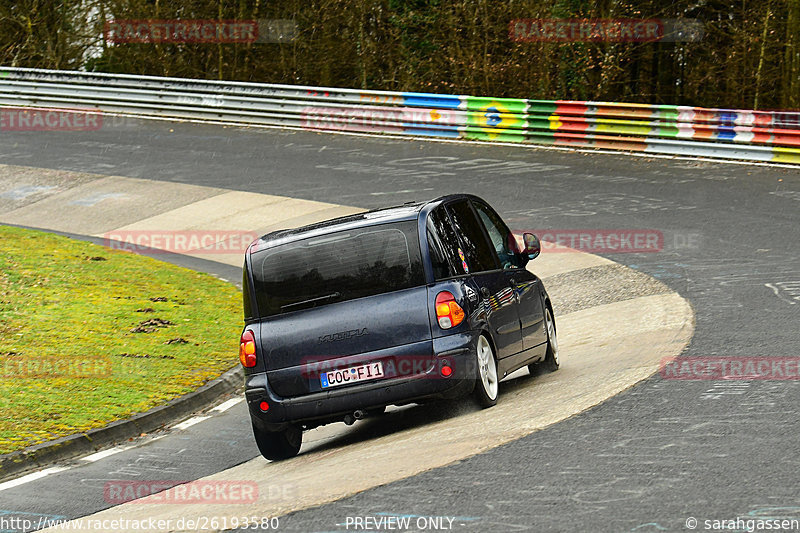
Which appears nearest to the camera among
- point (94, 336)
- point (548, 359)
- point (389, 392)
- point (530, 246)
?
point (389, 392)

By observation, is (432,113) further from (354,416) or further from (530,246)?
(354,416)

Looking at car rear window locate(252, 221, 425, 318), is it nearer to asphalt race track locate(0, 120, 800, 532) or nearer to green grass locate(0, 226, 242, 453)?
asphalt race track locate(0, 120, 800, 532)

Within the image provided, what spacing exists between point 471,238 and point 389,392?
5.41 feet

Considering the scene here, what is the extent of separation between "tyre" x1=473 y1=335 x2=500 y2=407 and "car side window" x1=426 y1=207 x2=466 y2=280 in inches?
21.7

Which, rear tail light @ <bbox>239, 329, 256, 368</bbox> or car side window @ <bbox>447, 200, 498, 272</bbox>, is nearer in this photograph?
rear tail light @ <bbox>239, 329, 256, 368</bbox>

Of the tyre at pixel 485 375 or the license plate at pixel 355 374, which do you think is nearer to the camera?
the license plate at pixel 355 374

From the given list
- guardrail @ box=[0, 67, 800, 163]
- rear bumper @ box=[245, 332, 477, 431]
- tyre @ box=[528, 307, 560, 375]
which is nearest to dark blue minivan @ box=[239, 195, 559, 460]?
rear bumper @ box=[245, 332, 477, 431]

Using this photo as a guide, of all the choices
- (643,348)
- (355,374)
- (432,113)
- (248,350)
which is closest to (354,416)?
(355,374)

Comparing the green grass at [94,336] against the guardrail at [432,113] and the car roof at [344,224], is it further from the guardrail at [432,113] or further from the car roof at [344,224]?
the guardrail at [432,113]

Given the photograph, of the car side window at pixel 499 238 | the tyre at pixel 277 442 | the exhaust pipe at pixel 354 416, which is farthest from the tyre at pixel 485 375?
the tyre at pixel 277 442

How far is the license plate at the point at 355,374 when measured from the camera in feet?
26.2

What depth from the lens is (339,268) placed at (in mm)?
8195

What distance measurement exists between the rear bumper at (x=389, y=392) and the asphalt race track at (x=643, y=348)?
2.45 feet

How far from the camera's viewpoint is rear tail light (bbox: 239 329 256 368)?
8.21 meters
